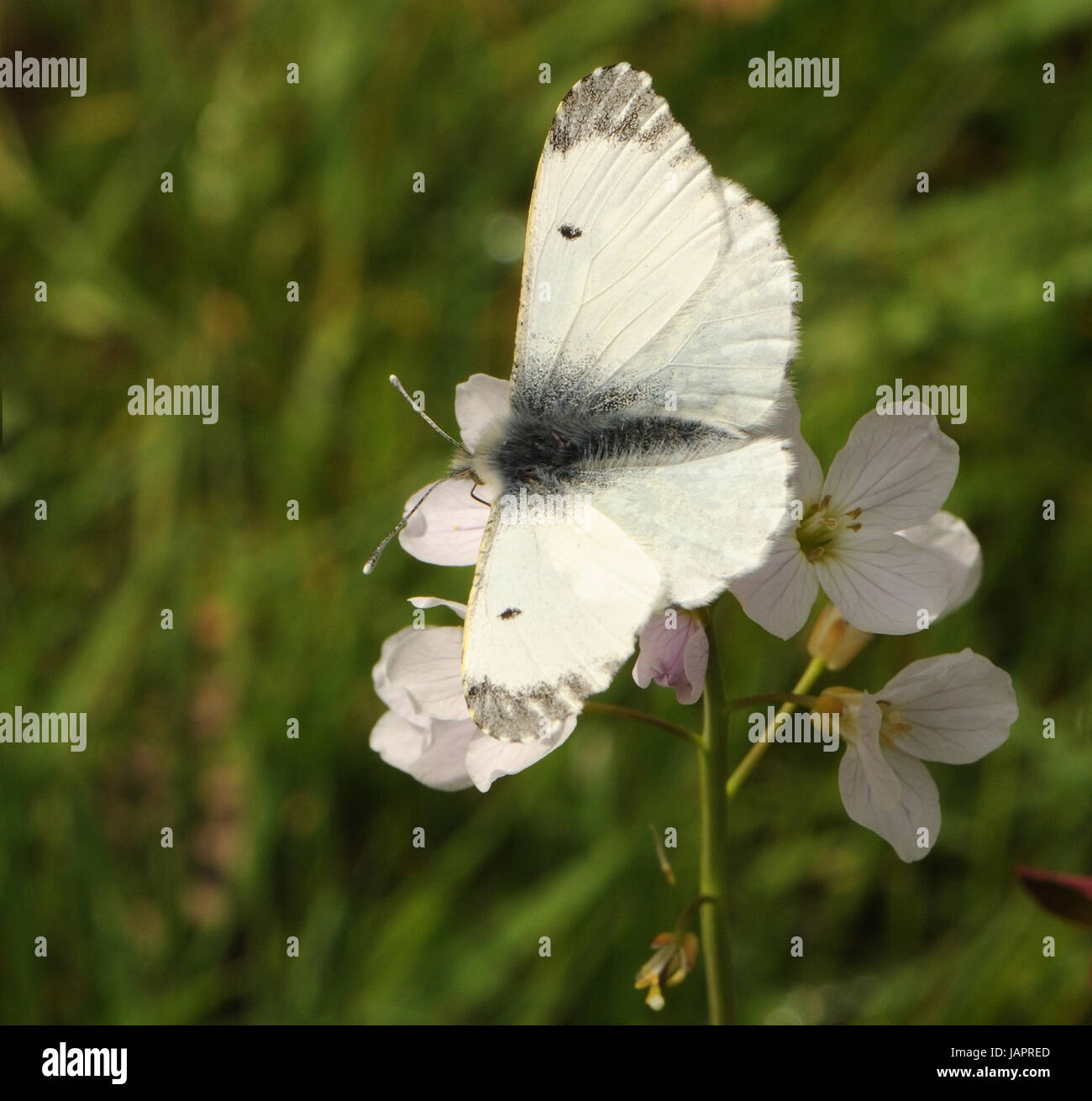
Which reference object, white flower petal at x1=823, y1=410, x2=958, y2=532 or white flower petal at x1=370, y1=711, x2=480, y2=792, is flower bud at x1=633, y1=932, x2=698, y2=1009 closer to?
white flower petal at x1=370, y1=711, x2=480, y2=792

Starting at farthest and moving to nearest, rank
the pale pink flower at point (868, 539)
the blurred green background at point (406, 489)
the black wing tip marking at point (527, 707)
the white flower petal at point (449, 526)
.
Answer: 1. the blurred green background at point (406, 489)
2. the white flower petal at point (449, 526)
3. the pale pink flower at point (868, 539)
4. the black wing tip marking at point (527, 707)

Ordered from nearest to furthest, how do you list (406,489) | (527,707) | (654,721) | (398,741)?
(527,707)
(654,721)
(398,741)
(406,489)

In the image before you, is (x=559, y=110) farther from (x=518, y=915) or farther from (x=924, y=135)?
(x=924, y=135)

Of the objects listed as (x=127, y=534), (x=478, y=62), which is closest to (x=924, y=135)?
(x=478, y=62)

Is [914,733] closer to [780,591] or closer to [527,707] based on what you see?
[780,591]

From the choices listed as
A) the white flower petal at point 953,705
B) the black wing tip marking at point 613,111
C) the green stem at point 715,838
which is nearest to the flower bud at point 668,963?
the green stem at point 715,838

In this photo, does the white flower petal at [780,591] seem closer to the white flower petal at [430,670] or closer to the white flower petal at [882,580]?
the white flower petal at [882,580]

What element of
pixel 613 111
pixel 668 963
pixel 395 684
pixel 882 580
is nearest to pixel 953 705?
pixel 882 580

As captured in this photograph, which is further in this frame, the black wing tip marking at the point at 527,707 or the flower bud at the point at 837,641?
the flower bud at the point at 837,641
